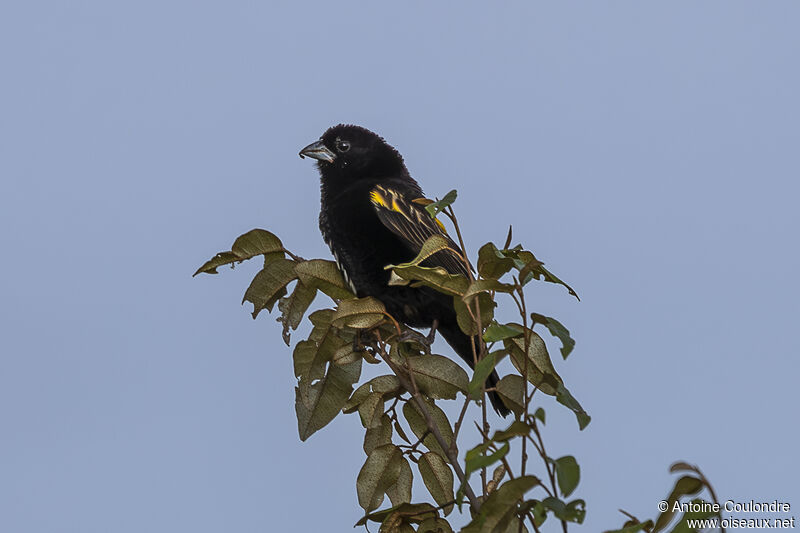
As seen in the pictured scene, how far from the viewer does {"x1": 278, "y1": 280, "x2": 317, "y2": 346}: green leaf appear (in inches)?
117

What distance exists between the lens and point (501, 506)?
1885mm

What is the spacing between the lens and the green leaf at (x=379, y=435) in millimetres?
2674

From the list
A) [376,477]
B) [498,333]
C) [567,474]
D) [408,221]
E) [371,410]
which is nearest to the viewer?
[567,474]

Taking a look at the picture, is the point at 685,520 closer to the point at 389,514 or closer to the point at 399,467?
the point at 389,514

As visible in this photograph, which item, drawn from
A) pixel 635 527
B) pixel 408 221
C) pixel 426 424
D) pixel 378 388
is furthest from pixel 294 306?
pixel 635 527

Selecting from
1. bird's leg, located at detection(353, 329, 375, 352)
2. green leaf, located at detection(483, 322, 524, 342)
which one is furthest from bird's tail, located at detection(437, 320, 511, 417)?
green leaf, located at detection(483, 322, 524, 342)

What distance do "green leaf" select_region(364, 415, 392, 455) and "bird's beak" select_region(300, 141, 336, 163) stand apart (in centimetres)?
223

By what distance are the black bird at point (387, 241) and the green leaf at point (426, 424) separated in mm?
986

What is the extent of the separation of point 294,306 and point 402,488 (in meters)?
0.69

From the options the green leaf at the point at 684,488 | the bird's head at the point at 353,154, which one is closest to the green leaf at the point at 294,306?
the green leaf at the point at 684,488

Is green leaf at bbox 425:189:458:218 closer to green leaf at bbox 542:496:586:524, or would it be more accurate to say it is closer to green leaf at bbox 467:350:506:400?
green leaf at bbox 467:350:506:400

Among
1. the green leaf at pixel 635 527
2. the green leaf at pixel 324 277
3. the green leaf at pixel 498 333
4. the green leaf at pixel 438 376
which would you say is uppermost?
the green leaf at pixel 324 277

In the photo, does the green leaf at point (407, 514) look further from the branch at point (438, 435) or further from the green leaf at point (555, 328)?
the green leaf at point (555, 328)

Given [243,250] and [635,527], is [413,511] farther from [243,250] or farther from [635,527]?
[243,250]
